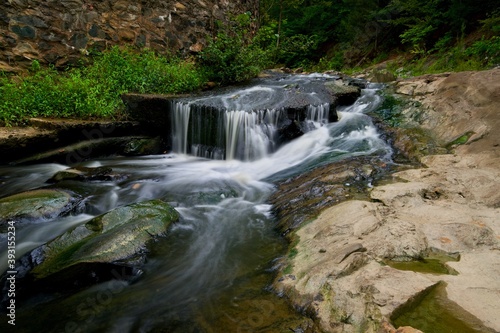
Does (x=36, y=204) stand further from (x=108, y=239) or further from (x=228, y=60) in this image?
(x=228, y=60)

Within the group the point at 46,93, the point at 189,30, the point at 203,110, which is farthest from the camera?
the point at 189,30

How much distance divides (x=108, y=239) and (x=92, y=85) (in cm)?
577

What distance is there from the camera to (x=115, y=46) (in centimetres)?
902

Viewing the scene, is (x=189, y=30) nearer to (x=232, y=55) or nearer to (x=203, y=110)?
(x=232, y=55)

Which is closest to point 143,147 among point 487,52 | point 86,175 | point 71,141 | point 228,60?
point 71,141

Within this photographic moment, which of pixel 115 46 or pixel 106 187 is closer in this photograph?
pixel 106 187

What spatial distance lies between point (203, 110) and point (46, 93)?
356 cm

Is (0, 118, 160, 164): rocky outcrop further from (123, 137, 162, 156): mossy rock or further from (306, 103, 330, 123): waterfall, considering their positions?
(306, 103, 330, 123): waterfall

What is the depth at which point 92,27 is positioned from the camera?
28.6 feet

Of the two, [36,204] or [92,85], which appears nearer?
[36,204]

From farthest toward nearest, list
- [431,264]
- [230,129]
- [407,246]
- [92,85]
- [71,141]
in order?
[92,85], [230,129], [71,141], [407,246], [431,264]

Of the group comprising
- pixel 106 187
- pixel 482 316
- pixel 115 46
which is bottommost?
pixel 106 187

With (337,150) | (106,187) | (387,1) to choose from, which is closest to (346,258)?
(337,150)

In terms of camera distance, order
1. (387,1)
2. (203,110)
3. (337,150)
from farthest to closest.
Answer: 1. (387,1)
2. (203,110)
3. (337,150)
